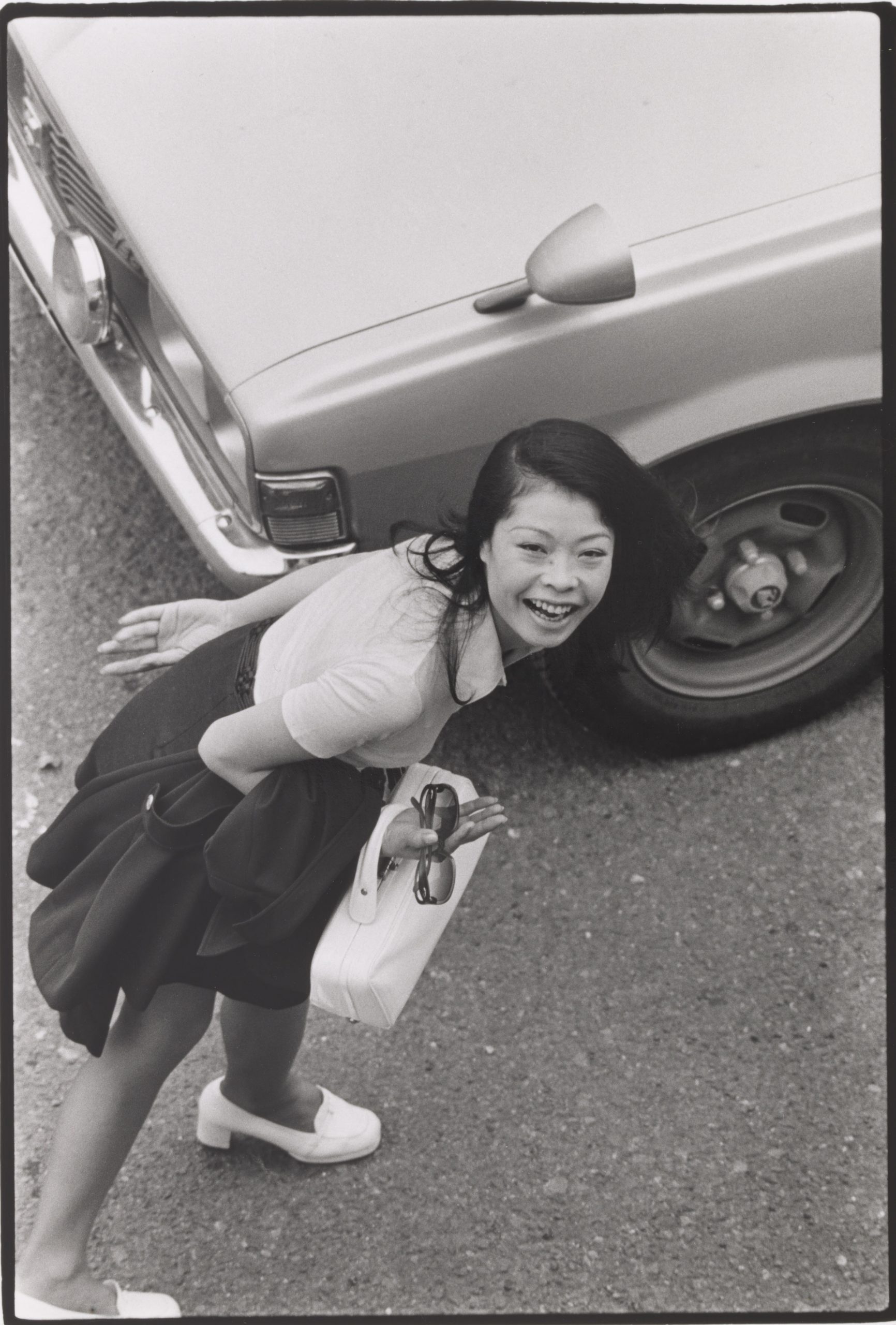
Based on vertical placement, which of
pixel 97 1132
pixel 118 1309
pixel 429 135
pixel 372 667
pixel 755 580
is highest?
pixel 429 135

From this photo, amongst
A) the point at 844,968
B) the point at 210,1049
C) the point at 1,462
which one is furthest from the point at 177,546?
the point at 844,968

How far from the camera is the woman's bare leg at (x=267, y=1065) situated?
2.28m

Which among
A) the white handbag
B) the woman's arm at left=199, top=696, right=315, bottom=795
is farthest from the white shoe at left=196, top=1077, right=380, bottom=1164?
the woman's arm at left=199, top=696, right=315, bottom=795

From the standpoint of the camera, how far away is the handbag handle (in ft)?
6.63

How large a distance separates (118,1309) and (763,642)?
5.49ft

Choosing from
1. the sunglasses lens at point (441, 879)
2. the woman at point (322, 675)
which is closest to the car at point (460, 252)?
the woman at point (322, 675)

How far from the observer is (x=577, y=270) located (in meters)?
2.11

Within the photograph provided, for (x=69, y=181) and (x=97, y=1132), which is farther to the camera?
(x=69, y=181)

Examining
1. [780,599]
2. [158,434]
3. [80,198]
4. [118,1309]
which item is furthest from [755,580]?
[118,1309]

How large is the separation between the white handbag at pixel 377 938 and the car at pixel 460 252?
0.42 metres

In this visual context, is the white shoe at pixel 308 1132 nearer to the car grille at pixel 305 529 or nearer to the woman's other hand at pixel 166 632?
the woman's other hand at pixel 166 632

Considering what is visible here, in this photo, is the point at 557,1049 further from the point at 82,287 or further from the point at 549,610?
the point at 82,287

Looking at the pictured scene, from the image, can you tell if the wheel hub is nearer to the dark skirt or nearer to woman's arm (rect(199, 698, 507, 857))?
woman's arm (rect(199, 698, 507, 857))

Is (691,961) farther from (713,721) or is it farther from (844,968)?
(713,721)
